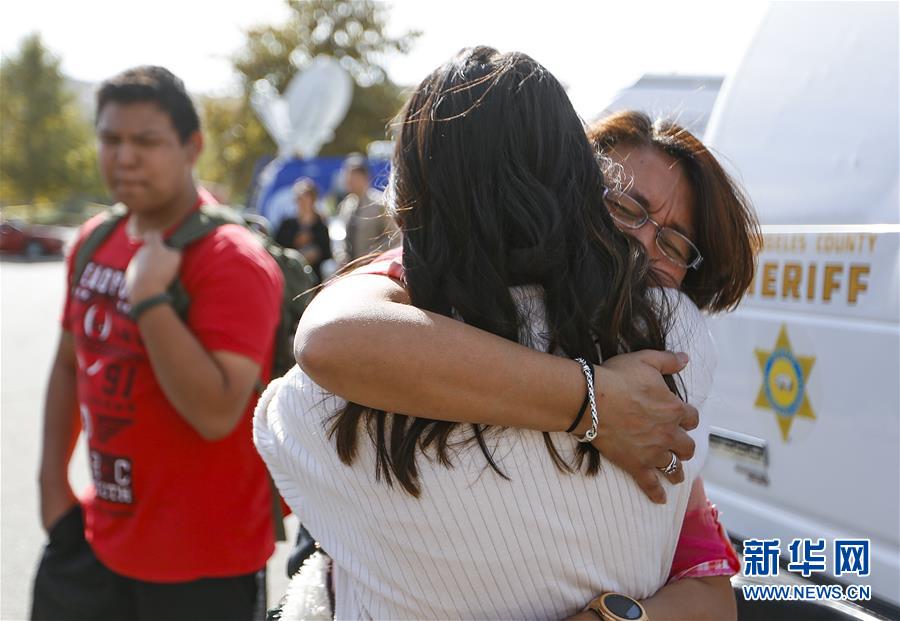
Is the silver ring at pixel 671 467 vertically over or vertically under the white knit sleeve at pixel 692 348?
under

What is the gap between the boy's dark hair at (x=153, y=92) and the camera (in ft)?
7.52

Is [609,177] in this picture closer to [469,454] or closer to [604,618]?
[469,454]

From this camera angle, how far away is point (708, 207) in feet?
4.67

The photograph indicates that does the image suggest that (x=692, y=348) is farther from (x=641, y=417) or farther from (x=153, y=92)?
(x=153, y=92)

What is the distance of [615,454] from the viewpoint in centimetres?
108

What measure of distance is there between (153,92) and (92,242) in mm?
427

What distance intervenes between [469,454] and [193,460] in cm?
121

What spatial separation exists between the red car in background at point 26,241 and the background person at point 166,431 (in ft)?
85.0

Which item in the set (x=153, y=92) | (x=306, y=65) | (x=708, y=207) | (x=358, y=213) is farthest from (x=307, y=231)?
(x=306, y=65)

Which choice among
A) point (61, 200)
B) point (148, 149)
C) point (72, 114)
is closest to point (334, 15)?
point (72, 114)

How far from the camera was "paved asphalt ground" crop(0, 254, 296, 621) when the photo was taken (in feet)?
13.0

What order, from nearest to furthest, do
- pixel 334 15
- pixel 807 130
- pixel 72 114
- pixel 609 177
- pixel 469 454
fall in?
pixel 469 454, pixel 609 177, pixel 807 130, pixel 334 15, pixel 72 114

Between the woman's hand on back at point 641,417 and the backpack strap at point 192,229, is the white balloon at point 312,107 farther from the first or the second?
the woman's hand on back at point 641,417

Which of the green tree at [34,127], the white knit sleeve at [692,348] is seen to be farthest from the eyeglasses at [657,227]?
the green tree at [34,127]
